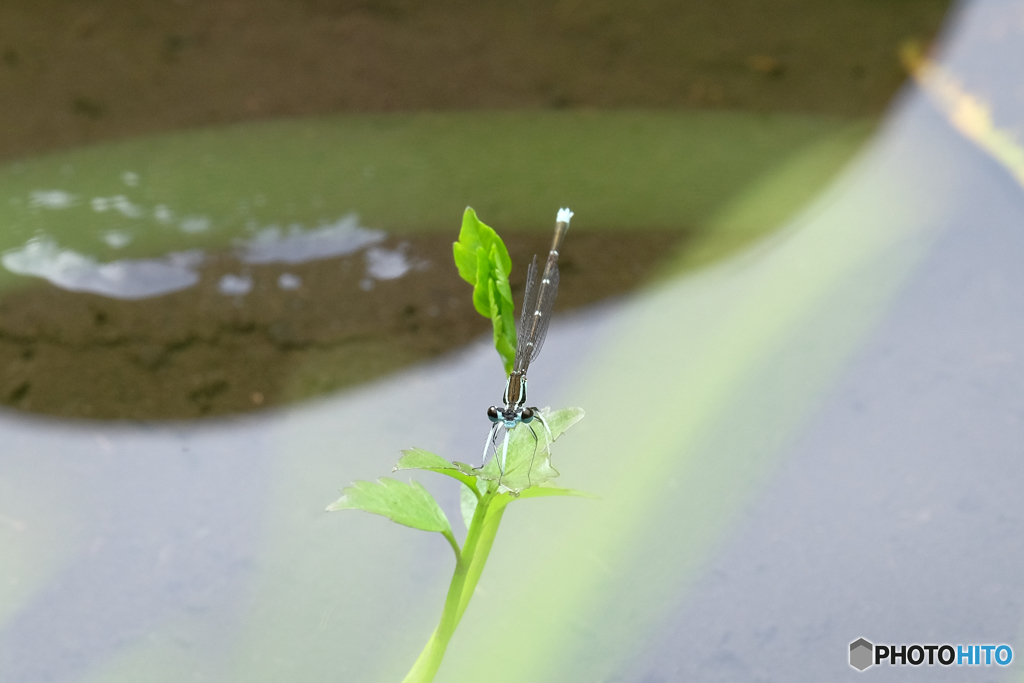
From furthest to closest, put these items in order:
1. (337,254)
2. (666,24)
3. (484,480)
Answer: (666,24) < (337,254) < (484,480)

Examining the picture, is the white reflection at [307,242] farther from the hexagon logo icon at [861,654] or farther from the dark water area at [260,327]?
the hexagon logo icon at [861,654]

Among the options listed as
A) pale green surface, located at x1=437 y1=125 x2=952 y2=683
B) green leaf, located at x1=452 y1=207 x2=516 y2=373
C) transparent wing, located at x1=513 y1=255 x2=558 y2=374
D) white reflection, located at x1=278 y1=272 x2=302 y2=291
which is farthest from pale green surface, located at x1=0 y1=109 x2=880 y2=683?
green leaf, located at x1=452 y1=207 x2=516 y2=373

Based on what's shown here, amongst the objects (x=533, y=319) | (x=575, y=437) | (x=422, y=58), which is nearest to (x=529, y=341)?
(x=533, y=319)

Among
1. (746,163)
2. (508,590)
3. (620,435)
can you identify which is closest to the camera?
(508,590)

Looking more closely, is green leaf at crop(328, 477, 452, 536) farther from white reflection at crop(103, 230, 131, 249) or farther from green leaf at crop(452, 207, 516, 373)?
white reflection at crop(103, 230, 131, 249)

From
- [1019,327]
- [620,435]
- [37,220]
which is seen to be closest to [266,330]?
[37,220]

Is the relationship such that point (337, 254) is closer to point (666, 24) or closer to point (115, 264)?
point (115, 264)

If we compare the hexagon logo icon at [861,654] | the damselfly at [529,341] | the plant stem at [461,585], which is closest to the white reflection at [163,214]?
the damselfly at [529,341]
